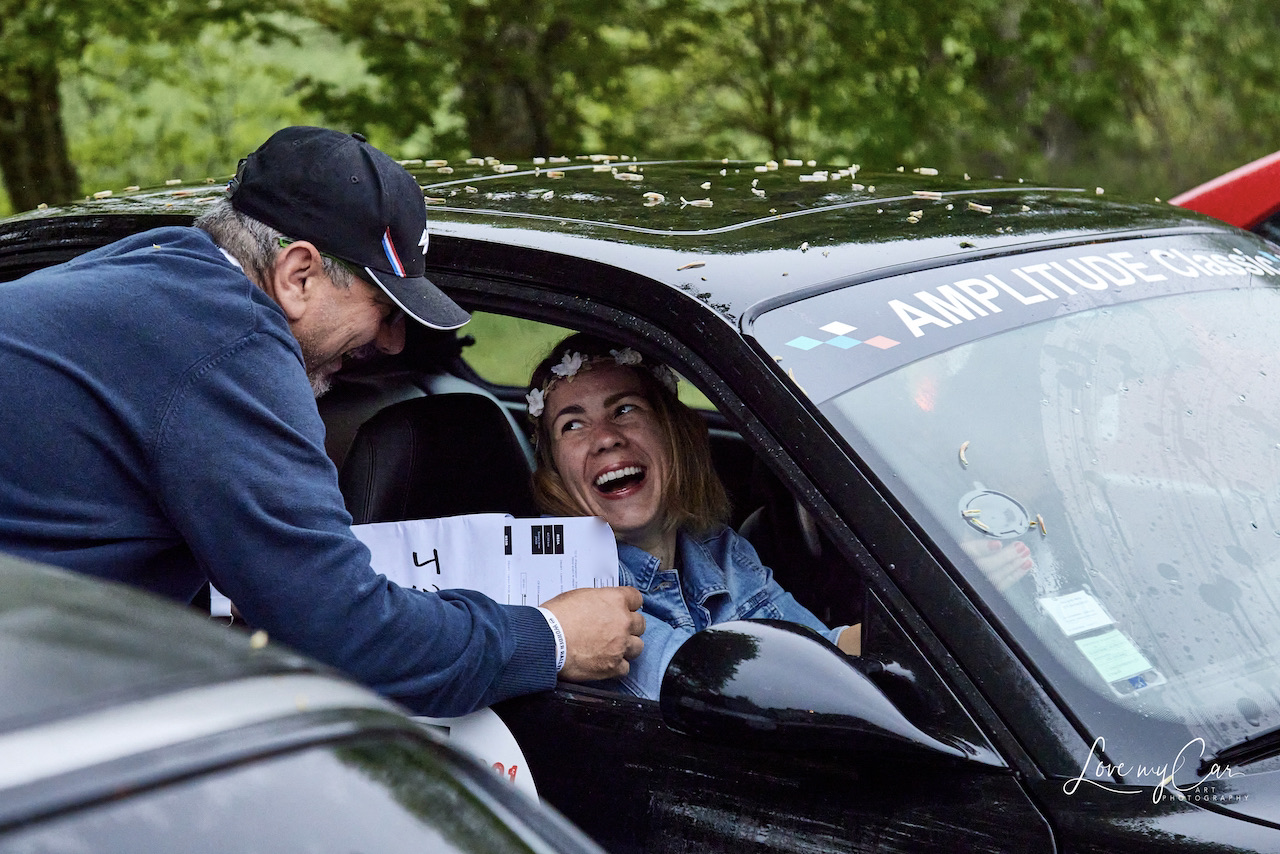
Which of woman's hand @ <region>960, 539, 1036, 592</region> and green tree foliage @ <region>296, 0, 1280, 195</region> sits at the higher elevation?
green tree foliage @ <region>296, 0, 1280, 195</region>

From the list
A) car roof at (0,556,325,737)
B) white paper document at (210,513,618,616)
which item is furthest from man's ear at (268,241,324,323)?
car roof at (0,556,325,737)

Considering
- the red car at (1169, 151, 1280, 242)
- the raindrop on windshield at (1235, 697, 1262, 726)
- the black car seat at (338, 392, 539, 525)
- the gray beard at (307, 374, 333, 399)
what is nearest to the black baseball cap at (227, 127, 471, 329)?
the gray beard at (307, 374, 333, 399)

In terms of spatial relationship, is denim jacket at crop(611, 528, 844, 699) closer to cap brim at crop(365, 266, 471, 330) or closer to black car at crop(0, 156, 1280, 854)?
black car at crop(0, 156, 1280, 854)

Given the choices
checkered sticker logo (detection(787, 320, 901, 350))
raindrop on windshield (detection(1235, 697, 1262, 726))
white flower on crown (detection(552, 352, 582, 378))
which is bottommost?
raindrop on windshield (detection(1235, 697, 1262, 726))

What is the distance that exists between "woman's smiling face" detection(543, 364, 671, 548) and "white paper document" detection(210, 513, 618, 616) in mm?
294

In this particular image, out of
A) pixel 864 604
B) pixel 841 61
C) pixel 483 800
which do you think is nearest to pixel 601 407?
pixel 864 604

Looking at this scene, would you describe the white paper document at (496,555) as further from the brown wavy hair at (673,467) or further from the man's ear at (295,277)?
the man's ear at (295,277)

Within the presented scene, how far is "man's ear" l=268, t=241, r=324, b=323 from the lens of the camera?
2266mm

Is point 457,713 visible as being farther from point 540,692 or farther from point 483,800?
point 483,800

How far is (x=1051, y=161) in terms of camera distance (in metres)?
7.90

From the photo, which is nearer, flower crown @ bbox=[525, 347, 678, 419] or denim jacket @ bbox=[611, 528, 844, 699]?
denim jacket @ bbox=[611, 528, 844, 699]

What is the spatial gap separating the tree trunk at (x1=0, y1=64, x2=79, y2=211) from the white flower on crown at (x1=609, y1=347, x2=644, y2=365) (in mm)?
5731

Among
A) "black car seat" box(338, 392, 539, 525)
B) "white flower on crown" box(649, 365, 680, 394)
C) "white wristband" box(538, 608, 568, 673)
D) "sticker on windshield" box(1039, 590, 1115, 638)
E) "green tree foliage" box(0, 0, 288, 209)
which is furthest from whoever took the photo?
"green tree foliage" box(0, 0, 288, 209)

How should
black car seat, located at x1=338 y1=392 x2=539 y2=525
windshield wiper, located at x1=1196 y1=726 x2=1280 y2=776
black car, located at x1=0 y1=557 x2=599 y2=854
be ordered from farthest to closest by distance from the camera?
black car seat, located at x1=338 y1=392 x2=539 y2=525
windshield wiper, located at x1=1196 y1=726 x2=1280 y2=776
black car, located at x1=0 y1=557 x2=599 y2=854
